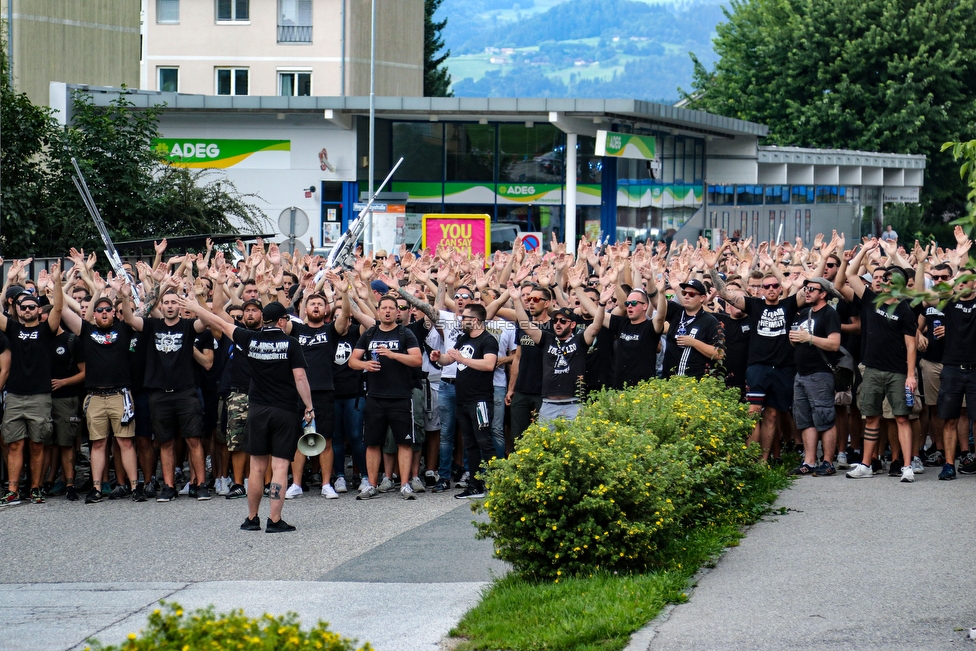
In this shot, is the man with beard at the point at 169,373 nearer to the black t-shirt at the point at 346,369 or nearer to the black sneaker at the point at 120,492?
the black sneaker at the point at 120,492

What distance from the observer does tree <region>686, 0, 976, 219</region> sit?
50.2 meters

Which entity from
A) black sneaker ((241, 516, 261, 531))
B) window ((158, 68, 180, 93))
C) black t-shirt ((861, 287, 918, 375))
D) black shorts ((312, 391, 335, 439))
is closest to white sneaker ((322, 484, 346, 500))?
black shorts ((312, 391, 335, 439))

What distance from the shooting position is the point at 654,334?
1191cm

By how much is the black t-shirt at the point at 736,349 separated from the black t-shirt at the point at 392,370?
3027mm

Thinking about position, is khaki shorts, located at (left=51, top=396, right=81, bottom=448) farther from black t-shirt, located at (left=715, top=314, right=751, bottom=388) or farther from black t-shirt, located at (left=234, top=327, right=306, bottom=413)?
black t-shirt, located at (left=715, top=314, right=751, bottom=388)

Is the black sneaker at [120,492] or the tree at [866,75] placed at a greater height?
the tree at [866,75]

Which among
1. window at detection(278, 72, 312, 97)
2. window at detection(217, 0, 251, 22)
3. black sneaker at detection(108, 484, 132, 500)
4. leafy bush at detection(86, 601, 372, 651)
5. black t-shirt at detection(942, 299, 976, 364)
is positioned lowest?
black sneaker at detection(108, 484, 132, 500)

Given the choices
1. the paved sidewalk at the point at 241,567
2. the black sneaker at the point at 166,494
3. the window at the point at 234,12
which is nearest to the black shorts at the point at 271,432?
the paved sidewalk at the point at 241,567

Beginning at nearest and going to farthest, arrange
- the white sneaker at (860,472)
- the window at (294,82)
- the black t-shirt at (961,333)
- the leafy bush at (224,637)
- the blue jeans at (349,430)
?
the leafy bush at (224,637)
the black t-shirt at (961,333)
the white sneaker at (860,472)
the blue jeans at (349,430)
the window at (294,82)

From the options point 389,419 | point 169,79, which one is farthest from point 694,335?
point 169,79

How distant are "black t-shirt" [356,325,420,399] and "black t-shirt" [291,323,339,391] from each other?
0.42 m

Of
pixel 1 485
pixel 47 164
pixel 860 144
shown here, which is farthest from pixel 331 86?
pixel 1 485

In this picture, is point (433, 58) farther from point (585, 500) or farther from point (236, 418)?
point (585, 500)

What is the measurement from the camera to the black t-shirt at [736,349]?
12.5 metres
